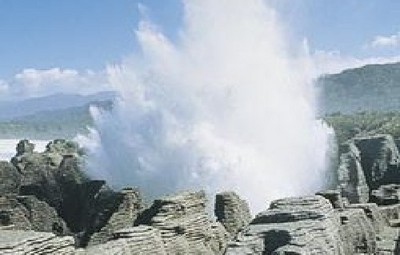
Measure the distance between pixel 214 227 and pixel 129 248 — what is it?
5.94 m

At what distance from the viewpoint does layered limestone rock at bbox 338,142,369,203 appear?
3472 cm

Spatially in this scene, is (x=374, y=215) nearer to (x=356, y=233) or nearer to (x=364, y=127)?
(x=356, y=233)

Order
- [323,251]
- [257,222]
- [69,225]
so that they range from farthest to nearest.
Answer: [69,225], [257,222], [323,251]

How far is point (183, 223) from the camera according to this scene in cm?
1878

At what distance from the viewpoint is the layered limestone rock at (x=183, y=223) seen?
18312 millimetres

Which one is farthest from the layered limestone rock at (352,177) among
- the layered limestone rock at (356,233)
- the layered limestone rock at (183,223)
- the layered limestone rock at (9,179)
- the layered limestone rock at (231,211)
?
the layered limestone rock at (9,179)

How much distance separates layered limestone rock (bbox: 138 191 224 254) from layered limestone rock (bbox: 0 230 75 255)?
4.37 m

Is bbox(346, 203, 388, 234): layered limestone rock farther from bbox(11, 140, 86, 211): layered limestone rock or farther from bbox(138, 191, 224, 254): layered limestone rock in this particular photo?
bbox(11, 140, 86, 211): layered limestone rock

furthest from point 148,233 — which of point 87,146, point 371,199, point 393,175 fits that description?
point 87,146

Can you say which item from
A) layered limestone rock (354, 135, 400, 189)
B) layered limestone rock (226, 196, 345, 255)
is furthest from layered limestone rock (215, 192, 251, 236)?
layered limestone rock (354, 135, 400, 189)

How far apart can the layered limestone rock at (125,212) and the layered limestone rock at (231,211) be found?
2469mm

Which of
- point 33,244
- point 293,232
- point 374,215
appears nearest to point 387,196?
point 374,215

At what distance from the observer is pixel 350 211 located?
19578 millimetres

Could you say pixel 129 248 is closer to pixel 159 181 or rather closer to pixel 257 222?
pixel 257 222
